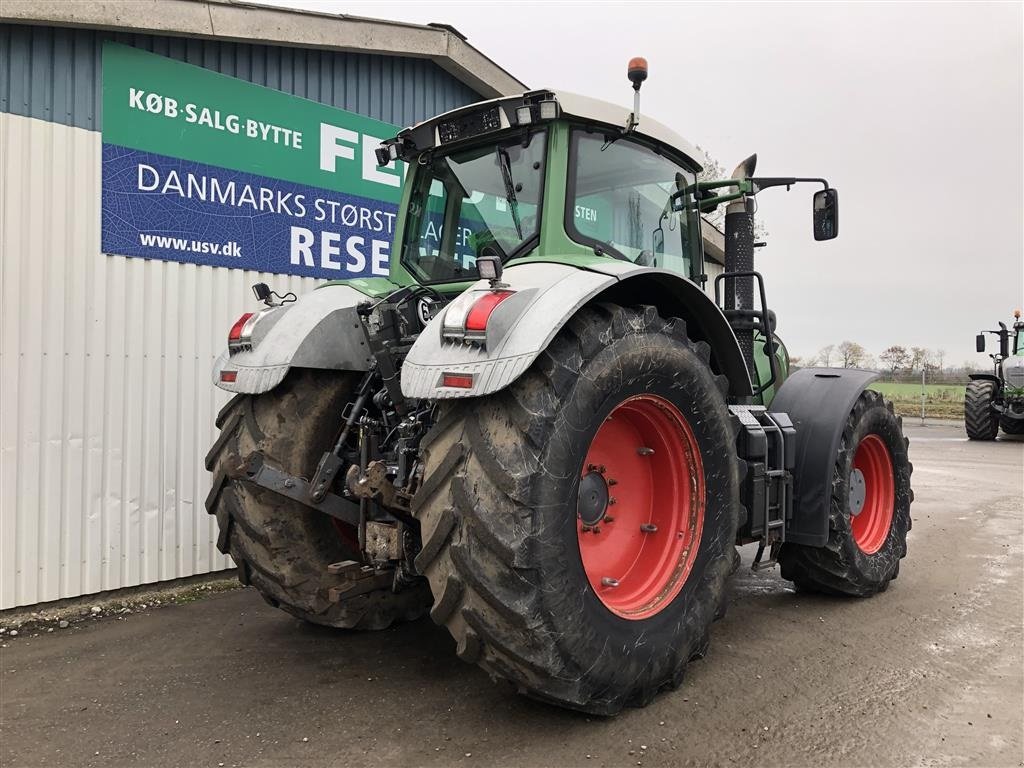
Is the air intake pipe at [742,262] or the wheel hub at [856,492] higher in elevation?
the air intake pipe at [742,262]

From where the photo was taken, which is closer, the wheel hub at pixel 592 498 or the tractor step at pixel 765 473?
the wheel hub at pixel 592 498

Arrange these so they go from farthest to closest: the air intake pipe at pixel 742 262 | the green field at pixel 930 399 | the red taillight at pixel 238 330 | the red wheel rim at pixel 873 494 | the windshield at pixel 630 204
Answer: the green field at pixel 930 399
the red wheel rim at pixel 873 494
the air intake pipe at pixel 742 262
the red taillight at pixel 238 330
the windshield at pixel 630 204

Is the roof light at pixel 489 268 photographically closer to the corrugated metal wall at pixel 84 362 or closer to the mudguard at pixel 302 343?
the mudguard at pixel 302 343

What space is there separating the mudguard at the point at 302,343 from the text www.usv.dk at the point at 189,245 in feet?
5.44

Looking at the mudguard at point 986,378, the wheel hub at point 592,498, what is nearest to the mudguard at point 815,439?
the wheel hub at point 592,498

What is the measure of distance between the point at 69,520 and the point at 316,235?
8.61ft

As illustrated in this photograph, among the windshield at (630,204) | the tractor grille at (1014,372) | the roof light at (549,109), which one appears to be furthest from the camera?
the tractor grille at (1014,372)

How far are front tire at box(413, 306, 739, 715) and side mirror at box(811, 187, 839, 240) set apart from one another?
1.64m

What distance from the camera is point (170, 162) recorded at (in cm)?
492

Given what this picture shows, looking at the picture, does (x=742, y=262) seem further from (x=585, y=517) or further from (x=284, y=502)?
(x=284, y=502)

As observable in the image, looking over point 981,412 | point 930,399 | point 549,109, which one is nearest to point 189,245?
point 549,109

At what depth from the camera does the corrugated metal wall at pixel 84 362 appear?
4.29 meters

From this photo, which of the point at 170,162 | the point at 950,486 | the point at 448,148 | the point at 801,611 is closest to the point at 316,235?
the point at 170,162

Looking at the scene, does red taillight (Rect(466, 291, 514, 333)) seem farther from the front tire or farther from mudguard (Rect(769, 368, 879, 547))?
mudguard (Rect(769, 368, 879, 547))
